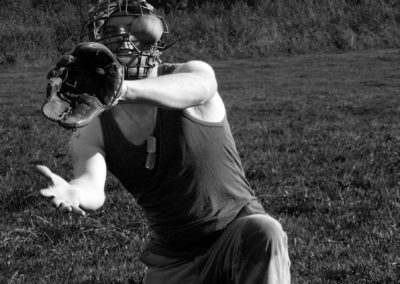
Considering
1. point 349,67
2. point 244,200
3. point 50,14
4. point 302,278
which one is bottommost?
point 50,14

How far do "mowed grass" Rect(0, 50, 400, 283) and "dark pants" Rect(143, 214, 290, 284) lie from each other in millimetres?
1019

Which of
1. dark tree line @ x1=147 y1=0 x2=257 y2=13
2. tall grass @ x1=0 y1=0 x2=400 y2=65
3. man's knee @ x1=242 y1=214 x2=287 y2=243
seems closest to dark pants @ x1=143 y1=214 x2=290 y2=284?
man's knee @ x1=242 y1=214 x2=287 y2=243

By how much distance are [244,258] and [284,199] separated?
3.06 metres

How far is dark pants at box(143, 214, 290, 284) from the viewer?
3027 millimetres

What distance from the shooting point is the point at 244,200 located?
3469 mm

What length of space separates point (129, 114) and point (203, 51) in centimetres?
2110

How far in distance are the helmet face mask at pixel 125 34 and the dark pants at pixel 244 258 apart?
A: 80 centimetres

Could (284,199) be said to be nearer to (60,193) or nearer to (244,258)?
(244,258)

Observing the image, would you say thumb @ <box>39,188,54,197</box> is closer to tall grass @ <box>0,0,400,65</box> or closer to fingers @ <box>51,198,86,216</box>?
fingers @ <box>51,198,86,216</box>

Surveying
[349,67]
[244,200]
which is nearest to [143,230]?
[244,200]

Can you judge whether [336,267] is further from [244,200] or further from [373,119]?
[373,119]

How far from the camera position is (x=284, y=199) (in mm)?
6094

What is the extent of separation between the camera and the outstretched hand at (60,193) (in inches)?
112

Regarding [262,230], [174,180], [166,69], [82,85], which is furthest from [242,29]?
[82,85]
